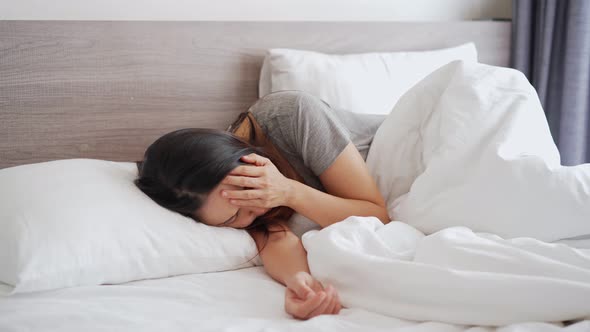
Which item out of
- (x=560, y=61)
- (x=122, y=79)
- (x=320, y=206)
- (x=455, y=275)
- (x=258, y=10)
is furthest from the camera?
(x=560, y=61)

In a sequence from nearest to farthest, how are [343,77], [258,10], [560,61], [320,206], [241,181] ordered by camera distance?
[241,181] → [320,206] → [343,77] → [258,10] → [560,61]

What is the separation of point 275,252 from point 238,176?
179 mm

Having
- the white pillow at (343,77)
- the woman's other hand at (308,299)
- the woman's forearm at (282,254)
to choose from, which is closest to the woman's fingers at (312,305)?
the woman's other hand at (308,299)

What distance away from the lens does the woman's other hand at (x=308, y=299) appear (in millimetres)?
967

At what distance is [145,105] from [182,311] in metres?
0.74

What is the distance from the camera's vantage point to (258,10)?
6.12ft

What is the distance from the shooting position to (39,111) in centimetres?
147

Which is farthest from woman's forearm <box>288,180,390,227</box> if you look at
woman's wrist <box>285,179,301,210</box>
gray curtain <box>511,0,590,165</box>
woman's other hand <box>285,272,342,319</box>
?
gray curtain <box>511,0,590,165</box>

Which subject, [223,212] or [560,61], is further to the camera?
[560,61]

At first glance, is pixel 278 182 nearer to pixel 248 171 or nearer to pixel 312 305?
pixel 248 171

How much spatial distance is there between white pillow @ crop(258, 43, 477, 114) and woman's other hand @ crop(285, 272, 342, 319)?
765mm

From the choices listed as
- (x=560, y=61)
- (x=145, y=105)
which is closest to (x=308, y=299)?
(x=145, y=105)

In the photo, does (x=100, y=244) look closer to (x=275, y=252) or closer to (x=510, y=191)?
(x=275, y=252)

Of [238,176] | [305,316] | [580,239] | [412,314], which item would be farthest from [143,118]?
[580,239]
